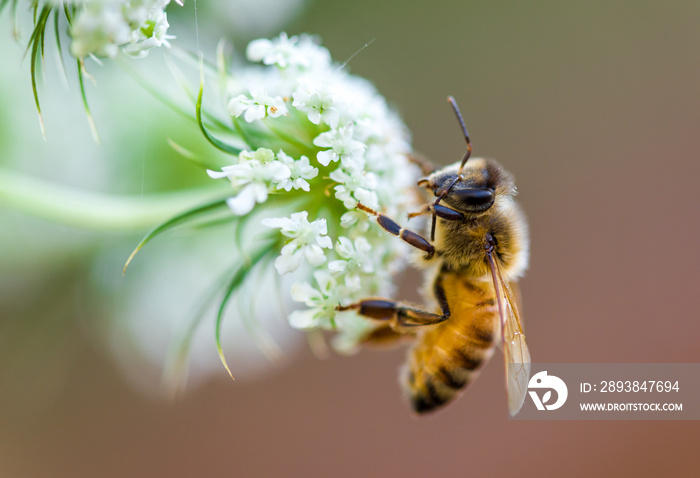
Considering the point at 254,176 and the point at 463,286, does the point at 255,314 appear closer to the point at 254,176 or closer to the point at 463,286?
the point at 463,286

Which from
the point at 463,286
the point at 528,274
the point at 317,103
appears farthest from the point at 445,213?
the point at 528,274

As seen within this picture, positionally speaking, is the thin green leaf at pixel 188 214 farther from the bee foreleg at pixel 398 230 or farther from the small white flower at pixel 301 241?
the bee foreleg at pixel 398 230

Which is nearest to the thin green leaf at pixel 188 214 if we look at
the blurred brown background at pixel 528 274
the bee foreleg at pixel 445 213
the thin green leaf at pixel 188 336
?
the thin green leaf at pixel 188 336

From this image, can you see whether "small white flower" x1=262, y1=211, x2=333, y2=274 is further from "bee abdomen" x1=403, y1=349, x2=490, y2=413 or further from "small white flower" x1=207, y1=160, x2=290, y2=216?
"bee abdomen" x1=403, y1=349, x2=490, y2=413

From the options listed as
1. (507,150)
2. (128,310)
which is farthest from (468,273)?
(507,150)

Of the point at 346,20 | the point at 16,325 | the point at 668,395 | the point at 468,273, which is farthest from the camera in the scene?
the point at 346,20

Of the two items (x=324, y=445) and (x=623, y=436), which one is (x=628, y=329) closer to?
(x=623, y=436)
